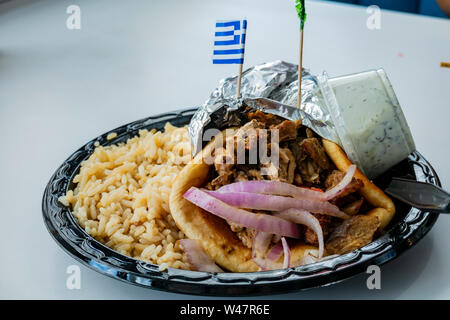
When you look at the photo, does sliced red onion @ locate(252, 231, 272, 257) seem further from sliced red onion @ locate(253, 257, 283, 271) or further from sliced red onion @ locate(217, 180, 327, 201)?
sliced red onion @ locate(217, 180, 327, 201)

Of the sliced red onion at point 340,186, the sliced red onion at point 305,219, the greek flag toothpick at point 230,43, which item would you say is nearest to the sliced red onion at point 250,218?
the sliced red onion at point 305,219

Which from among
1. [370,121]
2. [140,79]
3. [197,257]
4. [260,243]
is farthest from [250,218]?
[140,79]

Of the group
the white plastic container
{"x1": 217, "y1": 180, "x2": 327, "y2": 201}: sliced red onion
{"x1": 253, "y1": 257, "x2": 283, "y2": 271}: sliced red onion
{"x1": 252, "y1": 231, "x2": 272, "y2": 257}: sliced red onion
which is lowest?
{"x1": 253, "y1": 257, "x2": 283, "y2": 271}: sliced red onion

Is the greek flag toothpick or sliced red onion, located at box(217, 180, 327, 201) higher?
the greek flag toothpick

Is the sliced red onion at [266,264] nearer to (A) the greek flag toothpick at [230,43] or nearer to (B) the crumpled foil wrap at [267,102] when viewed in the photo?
(B) the crumpled foil wrap at [267,102]

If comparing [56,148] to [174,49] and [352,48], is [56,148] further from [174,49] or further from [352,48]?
[352,48]

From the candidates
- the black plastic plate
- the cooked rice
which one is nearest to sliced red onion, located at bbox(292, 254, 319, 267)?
the black plastic plate
